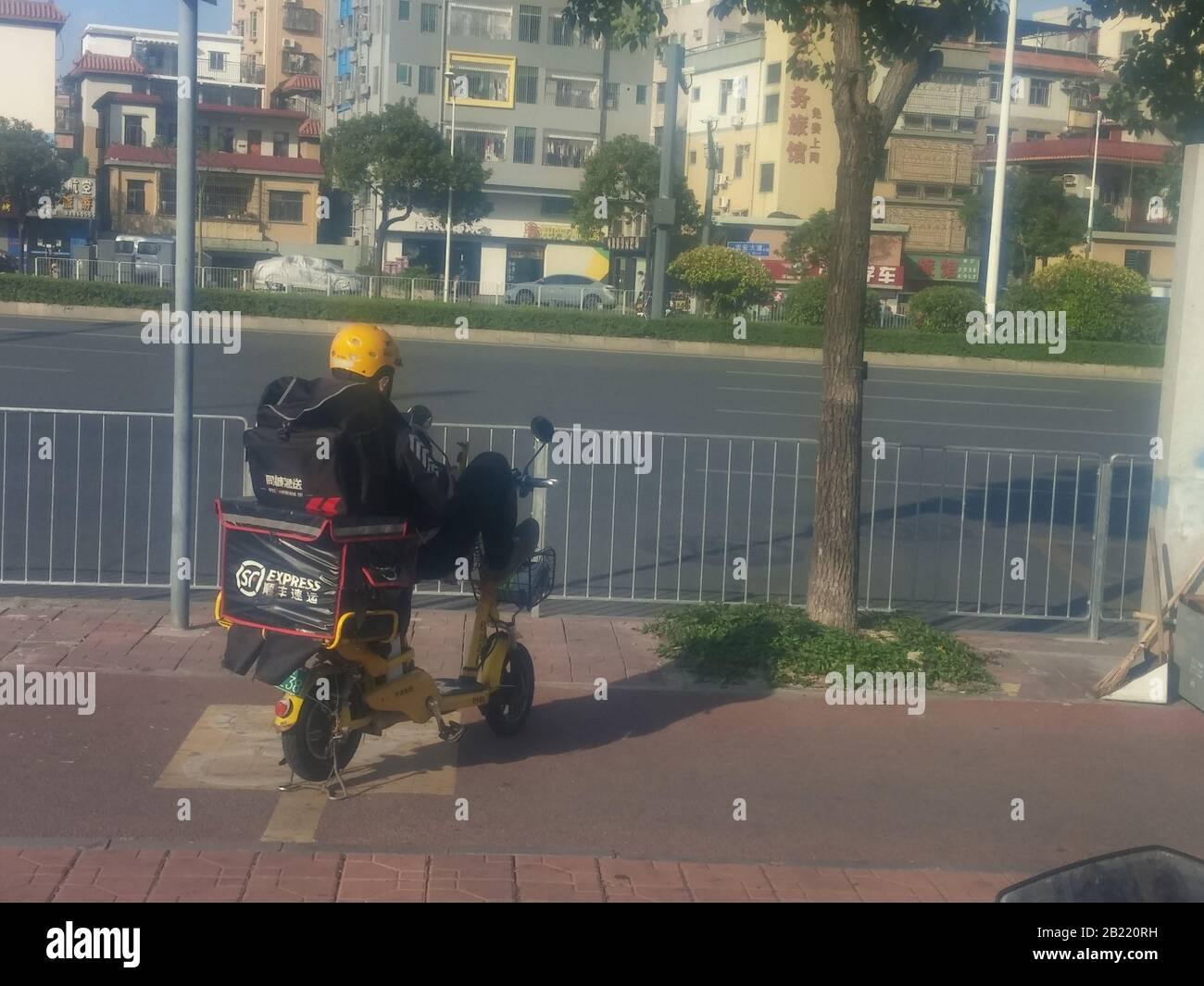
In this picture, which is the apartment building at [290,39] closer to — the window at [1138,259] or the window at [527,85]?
the window at [527,85]

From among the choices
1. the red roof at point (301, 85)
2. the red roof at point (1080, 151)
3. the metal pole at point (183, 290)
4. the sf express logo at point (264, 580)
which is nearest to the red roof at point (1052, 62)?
the red roof at point (1080, 151)

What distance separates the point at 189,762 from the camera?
577 cm

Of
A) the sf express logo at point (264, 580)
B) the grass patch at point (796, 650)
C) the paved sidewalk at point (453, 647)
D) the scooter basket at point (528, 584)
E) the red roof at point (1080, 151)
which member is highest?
the red roof at point (1080, 151)

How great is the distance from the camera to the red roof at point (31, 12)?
6041 centimetres

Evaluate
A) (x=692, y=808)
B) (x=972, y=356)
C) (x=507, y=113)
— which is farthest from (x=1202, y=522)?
(x=507, y=113)

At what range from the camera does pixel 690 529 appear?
40.0 feet

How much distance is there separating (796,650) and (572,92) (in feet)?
195

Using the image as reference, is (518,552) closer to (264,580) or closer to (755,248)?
(264,580)

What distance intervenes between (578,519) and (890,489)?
4.04m

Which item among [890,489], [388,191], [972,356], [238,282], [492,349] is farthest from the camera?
[388,191]

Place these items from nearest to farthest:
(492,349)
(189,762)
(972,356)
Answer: (189,762) → (492,349) → (972,356)

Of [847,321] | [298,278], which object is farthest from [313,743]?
[298,278]

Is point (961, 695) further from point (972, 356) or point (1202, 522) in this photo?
point (972, 356)

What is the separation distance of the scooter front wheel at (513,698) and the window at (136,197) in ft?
183
